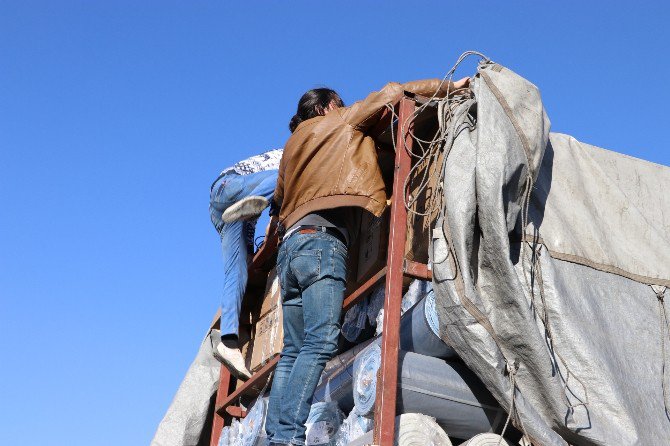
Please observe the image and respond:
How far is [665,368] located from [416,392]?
4.07 feet

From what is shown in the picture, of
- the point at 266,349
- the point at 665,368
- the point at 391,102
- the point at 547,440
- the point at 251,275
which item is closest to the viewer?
the point at 547,440

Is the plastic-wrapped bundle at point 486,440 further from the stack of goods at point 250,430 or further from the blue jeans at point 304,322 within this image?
the stack of goods at point 250,430

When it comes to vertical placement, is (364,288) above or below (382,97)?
below

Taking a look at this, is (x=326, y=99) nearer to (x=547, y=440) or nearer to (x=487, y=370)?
(x=487, y=370)

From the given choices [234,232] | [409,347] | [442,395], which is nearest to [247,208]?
[234,232]

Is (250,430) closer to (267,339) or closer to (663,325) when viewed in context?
(267,339)

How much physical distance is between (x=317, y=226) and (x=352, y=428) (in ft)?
3.37

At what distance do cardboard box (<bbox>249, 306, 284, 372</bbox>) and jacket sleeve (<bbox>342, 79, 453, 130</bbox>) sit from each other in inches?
62.7

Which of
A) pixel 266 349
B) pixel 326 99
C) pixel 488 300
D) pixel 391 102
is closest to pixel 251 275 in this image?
pixel 266 349

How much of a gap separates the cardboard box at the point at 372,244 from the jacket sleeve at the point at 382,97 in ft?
2.11

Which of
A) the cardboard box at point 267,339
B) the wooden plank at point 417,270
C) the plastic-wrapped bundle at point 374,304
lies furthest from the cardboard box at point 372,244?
Answer: the cardboard box at point 267,339

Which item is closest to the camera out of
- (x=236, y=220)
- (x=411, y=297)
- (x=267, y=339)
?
(x=411, y=297)

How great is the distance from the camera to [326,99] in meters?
5.52

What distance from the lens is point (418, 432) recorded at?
4289 mm
